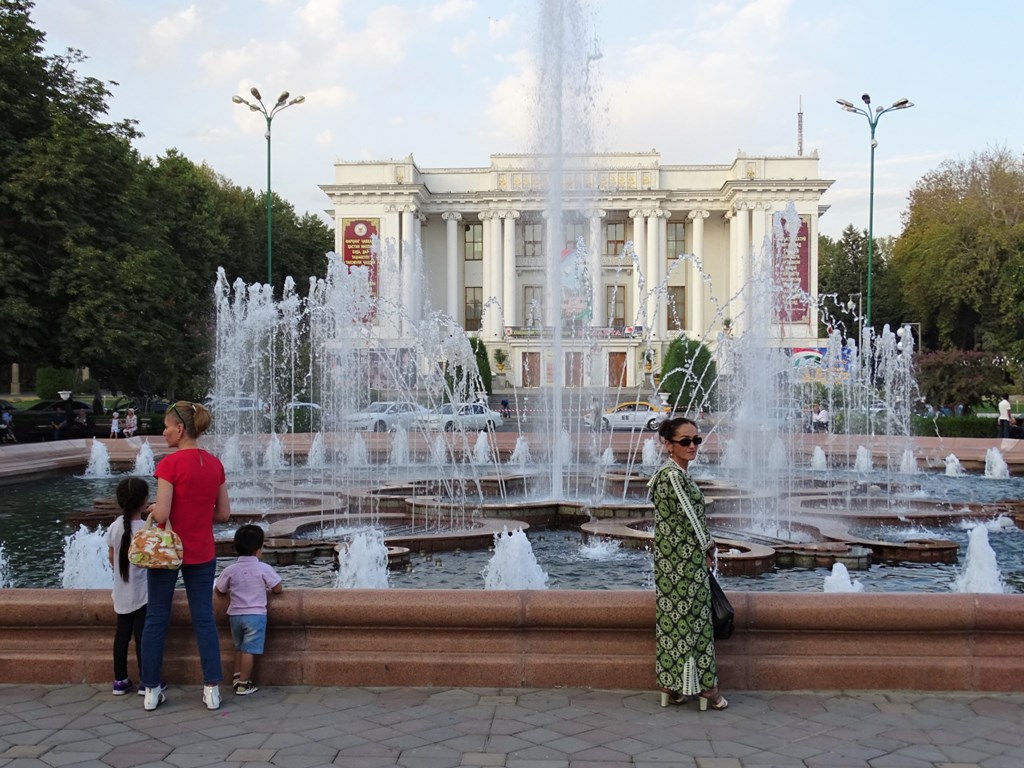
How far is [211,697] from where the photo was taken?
473 centimetres

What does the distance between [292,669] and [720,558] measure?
4235 mm

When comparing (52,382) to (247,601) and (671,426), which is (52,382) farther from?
(671,426)

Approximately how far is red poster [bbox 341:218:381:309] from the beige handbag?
169 ft

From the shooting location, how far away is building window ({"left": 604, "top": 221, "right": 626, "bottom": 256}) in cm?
6112

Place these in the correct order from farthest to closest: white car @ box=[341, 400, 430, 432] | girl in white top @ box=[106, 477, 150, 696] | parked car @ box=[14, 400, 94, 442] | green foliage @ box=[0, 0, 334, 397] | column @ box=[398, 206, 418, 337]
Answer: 1. column @ box=[398, 206, 418, 337]
2. white car @ box=[341, 400, 430, 432]
3. parked car @ box=[14, 400, 94, 442]
4. green foliage @ box=[0, 0, 334, 397]
5. girl in white top @ box=[106, 477, 150, 696]

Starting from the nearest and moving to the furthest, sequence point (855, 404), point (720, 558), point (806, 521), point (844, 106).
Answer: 1. point (720, 558)
2. point (806, 521)
3. point (855, 404)
4. point (844, 106)

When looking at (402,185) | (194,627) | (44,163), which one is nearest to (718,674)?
(194,627)

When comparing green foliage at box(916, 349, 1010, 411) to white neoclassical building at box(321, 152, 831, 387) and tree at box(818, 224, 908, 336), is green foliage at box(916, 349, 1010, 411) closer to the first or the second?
white neoclassical building at box(321, 152, 831, 387)

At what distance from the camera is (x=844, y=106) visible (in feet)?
112

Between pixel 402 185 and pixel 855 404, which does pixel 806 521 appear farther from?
pixel 402 185

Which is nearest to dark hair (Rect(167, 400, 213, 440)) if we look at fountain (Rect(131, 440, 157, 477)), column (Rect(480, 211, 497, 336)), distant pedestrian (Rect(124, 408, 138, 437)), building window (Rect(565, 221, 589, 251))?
fountain (Rect(131, 440, 157, 477))

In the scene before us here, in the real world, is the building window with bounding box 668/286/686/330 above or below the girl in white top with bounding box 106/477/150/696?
above

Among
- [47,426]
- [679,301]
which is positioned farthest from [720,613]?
[679,301]

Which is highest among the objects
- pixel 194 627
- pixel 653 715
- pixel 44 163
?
pixel 44 163
